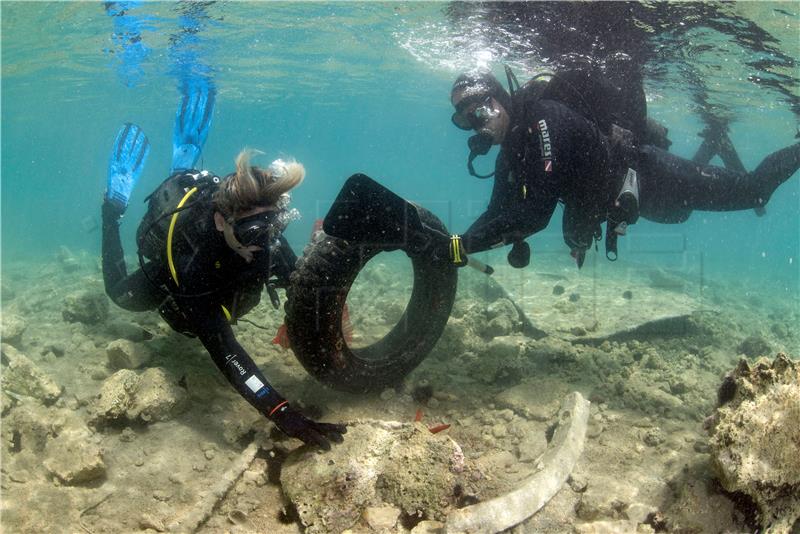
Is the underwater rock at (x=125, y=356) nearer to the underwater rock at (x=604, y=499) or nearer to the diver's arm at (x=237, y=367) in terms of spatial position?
the diver's arm at (x=237, y=367)

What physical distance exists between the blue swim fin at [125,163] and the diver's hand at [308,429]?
5.46m

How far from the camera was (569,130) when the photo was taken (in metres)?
5.11

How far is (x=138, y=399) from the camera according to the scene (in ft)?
13.3

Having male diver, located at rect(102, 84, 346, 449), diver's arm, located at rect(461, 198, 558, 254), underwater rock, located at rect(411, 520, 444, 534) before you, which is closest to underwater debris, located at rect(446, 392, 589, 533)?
underwater rock, located at rect(411, 520, 444, 534)

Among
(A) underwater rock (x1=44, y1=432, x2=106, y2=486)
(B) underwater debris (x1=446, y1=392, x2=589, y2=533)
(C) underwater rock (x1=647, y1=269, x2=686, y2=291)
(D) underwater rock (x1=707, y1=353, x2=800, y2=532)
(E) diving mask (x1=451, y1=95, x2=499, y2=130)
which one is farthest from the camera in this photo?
(C) underwater rock (x1=647, y1=269, x2=686, y2=291)

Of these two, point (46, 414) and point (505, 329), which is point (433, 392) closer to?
point (505, 329)

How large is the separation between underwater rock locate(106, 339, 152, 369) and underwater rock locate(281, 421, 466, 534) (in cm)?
269

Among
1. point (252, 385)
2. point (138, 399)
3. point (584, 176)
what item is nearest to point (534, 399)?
point (584, 176)

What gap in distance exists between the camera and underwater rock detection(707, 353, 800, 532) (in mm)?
2502

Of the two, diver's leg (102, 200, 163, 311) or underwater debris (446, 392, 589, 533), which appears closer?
underwater debris (446, 392, 589, 533)

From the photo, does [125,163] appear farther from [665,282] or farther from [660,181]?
[665,282]

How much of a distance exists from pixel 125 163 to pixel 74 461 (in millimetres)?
5784

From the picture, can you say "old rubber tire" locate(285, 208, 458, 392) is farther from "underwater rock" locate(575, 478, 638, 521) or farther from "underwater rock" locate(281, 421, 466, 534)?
"underwater rock" locate(575, 478, 638, 521)

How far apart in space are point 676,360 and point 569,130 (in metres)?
3.69
